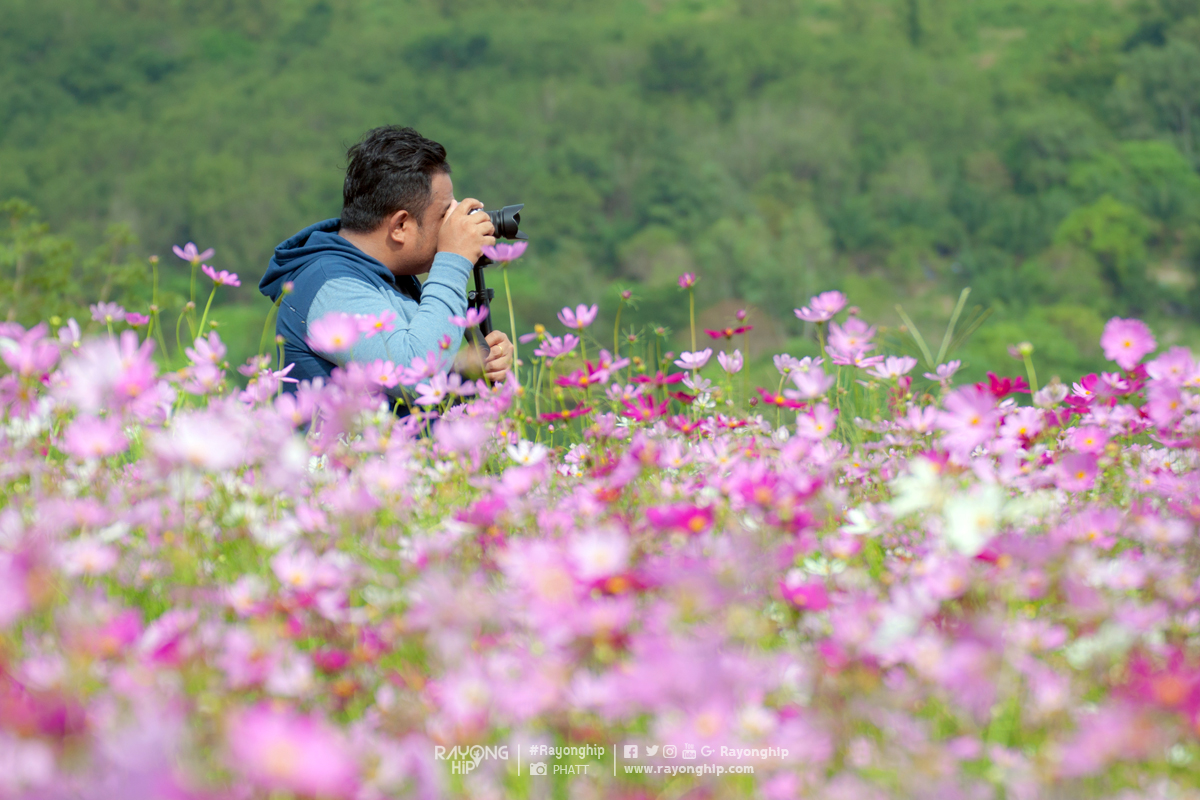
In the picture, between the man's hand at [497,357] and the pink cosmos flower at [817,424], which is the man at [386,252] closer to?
the man's hand at [497,357]

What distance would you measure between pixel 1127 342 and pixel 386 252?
201 centimetres

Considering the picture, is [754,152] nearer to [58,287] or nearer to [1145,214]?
[1145,214]

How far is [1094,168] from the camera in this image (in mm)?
→ 61438

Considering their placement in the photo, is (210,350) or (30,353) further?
(210,350)

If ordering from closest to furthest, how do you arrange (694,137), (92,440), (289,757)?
(289,757)
(92,440)
(694,137)

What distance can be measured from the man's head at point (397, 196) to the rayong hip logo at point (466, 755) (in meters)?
2.16

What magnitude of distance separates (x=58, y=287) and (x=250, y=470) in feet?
47.9

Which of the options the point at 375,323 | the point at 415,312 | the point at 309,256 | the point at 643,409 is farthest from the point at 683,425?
the point at 309,256

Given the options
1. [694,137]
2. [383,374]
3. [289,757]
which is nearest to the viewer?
[289,757]

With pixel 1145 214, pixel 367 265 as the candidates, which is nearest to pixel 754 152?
pixel 1145 214

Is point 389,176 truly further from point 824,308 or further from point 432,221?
point 824,308

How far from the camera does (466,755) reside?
0.94 metres

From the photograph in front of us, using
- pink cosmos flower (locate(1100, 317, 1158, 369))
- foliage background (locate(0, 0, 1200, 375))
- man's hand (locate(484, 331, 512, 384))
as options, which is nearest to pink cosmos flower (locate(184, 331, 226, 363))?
man's hand (locate(484, 331, 512, 384))

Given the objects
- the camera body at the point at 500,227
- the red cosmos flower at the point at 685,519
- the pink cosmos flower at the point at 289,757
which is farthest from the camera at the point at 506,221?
the pink cosmos flower at the point at 289,757
